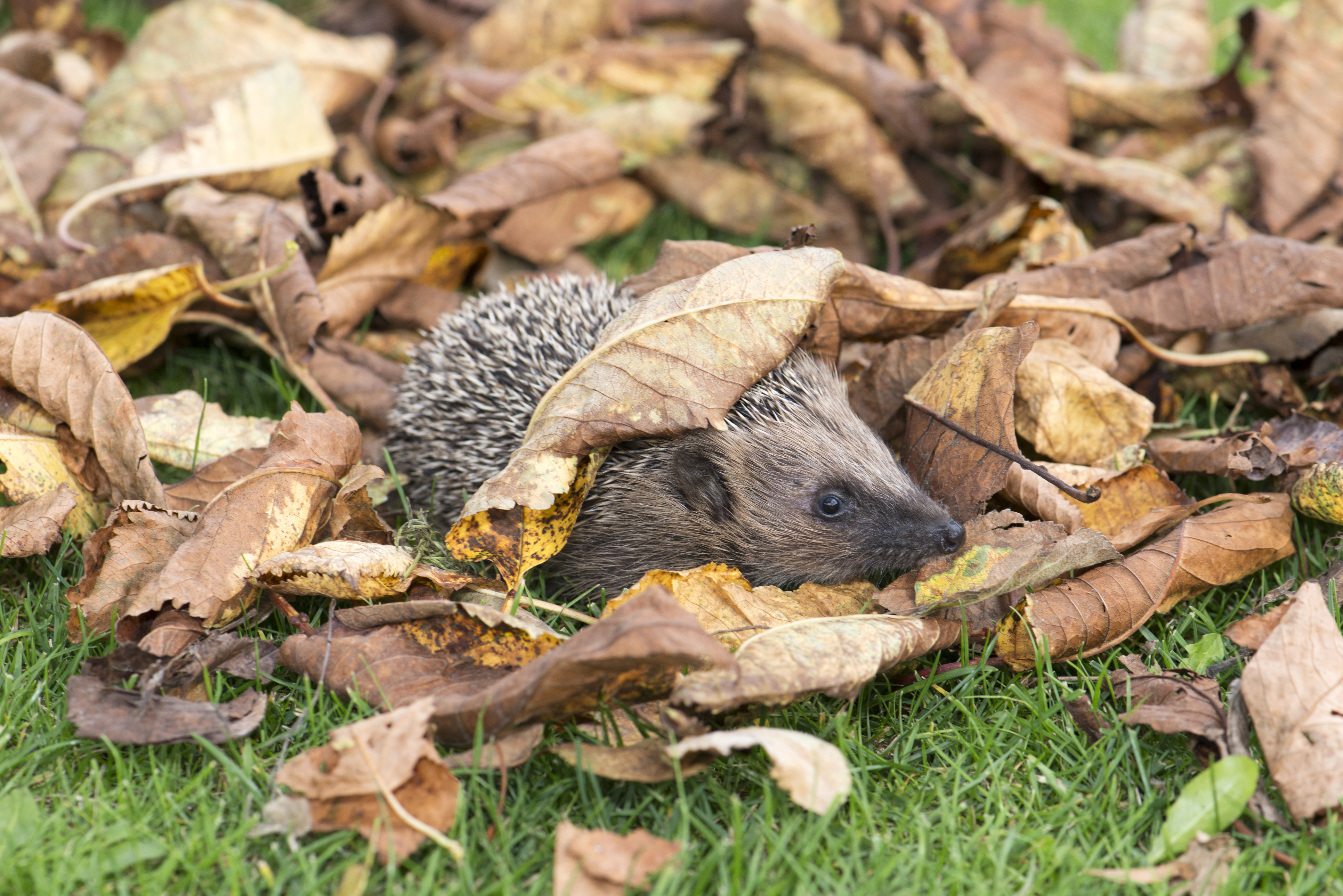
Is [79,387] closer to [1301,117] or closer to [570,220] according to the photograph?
[570,220]

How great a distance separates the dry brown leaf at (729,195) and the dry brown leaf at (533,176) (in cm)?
35

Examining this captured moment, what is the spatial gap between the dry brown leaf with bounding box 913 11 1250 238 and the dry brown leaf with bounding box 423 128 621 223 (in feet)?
5.40

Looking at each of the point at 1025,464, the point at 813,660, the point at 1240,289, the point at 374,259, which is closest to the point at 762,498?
the point at 1025,464

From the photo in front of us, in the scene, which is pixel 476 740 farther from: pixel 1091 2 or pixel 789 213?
pixel 1091 2

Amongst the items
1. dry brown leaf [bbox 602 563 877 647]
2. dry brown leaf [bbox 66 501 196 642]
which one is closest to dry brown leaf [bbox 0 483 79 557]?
dry brown leaf [bbox 66 501 196 642]

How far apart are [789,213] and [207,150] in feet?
9.31

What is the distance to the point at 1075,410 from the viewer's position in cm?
401

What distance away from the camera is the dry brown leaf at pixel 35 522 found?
3.48 meters

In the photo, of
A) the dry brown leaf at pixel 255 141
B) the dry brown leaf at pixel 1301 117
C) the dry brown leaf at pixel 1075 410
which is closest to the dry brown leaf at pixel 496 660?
the dry brown leaf at pixel 1075 410

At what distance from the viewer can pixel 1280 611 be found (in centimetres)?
318

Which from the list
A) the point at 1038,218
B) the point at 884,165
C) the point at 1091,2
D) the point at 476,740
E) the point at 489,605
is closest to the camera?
the point at 476,740

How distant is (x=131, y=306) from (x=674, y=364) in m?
2.34

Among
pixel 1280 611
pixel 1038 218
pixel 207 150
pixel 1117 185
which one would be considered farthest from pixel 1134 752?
pixel 207 150

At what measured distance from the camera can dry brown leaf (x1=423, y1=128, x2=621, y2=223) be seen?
503 centimetres
